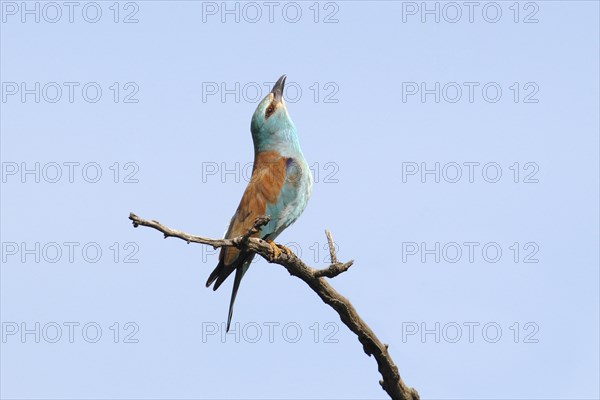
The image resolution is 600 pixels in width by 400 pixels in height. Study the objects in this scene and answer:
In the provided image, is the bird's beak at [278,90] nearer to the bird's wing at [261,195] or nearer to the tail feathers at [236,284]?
the bird's wing at [261,195]

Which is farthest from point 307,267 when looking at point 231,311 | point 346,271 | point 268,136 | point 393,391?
point 268,136

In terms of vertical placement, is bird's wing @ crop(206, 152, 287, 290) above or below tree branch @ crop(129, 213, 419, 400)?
above

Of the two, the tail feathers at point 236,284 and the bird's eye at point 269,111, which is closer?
the tail feathers at point 236,284

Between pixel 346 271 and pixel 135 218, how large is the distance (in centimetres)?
159

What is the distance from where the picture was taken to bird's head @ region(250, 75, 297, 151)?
9758 mm

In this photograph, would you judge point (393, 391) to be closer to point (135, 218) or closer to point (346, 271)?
point (346, 271)

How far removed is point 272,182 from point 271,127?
60 centimetres

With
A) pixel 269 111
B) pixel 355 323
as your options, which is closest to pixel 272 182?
pixel 269 111

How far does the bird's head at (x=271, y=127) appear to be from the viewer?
9758 millimetres

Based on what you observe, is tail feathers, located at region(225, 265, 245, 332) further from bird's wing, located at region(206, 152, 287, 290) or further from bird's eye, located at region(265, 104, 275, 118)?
bird's eye, located at region(265, 104, 275, 118)

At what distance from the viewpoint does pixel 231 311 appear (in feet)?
30.1

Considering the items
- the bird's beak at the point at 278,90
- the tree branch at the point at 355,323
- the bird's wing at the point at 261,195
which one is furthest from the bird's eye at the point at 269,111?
the tree branch at the point at 355,323

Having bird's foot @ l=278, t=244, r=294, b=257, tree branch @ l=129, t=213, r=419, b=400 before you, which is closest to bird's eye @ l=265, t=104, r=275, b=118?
bird's foot @ l=278, t=244, r=294, b=257

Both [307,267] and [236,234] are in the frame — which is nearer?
[307,267]
